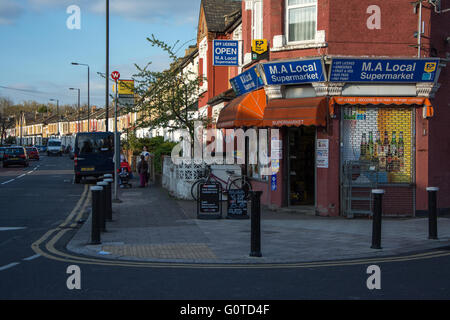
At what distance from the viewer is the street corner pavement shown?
897 centimetres

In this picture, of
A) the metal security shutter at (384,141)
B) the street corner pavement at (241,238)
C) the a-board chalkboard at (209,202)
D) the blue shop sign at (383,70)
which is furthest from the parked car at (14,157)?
the blue shop sign at (383,70)

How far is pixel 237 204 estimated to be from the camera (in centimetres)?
1366

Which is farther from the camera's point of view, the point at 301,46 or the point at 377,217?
the point at 301,46

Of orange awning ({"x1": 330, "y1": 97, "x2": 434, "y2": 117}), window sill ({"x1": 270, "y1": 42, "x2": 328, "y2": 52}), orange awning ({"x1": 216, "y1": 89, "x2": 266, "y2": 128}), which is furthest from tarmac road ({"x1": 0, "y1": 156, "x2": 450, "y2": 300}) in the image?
orange awning ({"x1": 216, "y1": 89, "x2": 266, "y2": 128})

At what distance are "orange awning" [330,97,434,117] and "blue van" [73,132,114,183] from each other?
15.6m

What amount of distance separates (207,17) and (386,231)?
1853 cm

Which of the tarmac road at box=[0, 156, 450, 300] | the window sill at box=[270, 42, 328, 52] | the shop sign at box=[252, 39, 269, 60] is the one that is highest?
the shop sign at box=[252, 39, 269, 60]

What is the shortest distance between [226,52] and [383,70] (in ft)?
22.5

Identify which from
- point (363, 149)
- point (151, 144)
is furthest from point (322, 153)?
point (151, 144)

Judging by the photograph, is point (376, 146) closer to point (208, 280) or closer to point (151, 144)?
point (208, 280)

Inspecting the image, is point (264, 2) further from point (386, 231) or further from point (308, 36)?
point (386, 231)

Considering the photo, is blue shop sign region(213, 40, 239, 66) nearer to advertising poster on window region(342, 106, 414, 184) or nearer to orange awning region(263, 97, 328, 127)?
orange awning region(263, 97, 328, 127)

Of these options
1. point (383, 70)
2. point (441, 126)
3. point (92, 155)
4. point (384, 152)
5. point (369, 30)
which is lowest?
point (92, 155)
